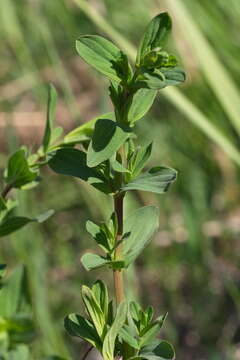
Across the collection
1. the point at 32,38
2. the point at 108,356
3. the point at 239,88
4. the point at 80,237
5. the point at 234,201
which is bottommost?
the point at 234,201

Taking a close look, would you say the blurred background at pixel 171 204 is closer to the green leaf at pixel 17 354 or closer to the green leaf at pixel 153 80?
the green leaf at pixel 17 354

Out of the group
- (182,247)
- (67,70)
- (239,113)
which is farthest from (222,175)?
(67,70)

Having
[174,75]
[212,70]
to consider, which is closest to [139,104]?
[174,75]

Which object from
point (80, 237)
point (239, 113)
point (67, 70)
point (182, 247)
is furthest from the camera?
point (67, 70)

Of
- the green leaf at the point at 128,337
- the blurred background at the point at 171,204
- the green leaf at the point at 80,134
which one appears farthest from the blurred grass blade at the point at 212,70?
the green leaf at the point at 128,337

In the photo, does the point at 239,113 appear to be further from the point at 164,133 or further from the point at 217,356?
the point at 164,133

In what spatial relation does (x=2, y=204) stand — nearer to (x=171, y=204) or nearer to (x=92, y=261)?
(x=92, y=261)
